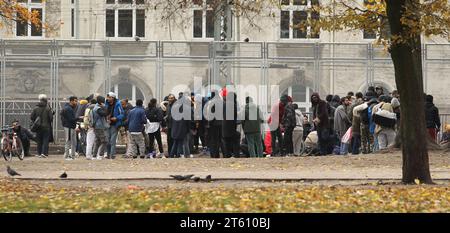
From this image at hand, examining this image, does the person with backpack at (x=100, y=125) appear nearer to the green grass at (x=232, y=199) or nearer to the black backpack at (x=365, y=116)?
the black backpack at (x=365, y=116)

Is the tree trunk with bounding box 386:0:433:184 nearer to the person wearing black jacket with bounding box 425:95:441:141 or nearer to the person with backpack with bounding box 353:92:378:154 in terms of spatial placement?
the person with backpack with bounding box 353:92:378:154

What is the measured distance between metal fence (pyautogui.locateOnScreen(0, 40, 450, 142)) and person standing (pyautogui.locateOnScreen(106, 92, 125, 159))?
420 cm

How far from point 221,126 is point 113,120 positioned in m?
3.00

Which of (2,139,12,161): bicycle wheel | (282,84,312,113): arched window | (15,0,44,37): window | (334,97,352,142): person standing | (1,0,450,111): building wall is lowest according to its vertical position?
(2,139,12,161): bicycle wheel

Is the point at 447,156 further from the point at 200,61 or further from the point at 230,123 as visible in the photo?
the point at 200,61

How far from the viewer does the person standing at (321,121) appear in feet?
103

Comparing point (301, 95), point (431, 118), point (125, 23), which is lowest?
point (431, 118)

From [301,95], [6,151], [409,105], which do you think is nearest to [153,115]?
[6,151]

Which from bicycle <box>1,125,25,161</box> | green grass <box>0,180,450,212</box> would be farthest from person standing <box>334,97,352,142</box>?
Result: green grass <box>0,180,450,212</box>

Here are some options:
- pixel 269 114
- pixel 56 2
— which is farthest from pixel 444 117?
pixel 56 2

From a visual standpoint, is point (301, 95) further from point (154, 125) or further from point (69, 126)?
point (69, 126)

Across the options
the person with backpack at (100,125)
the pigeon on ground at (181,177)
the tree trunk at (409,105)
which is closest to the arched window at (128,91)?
the person with backpack at (100,125)

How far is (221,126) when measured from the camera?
30.8 meters

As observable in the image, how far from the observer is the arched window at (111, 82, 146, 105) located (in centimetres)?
3930
